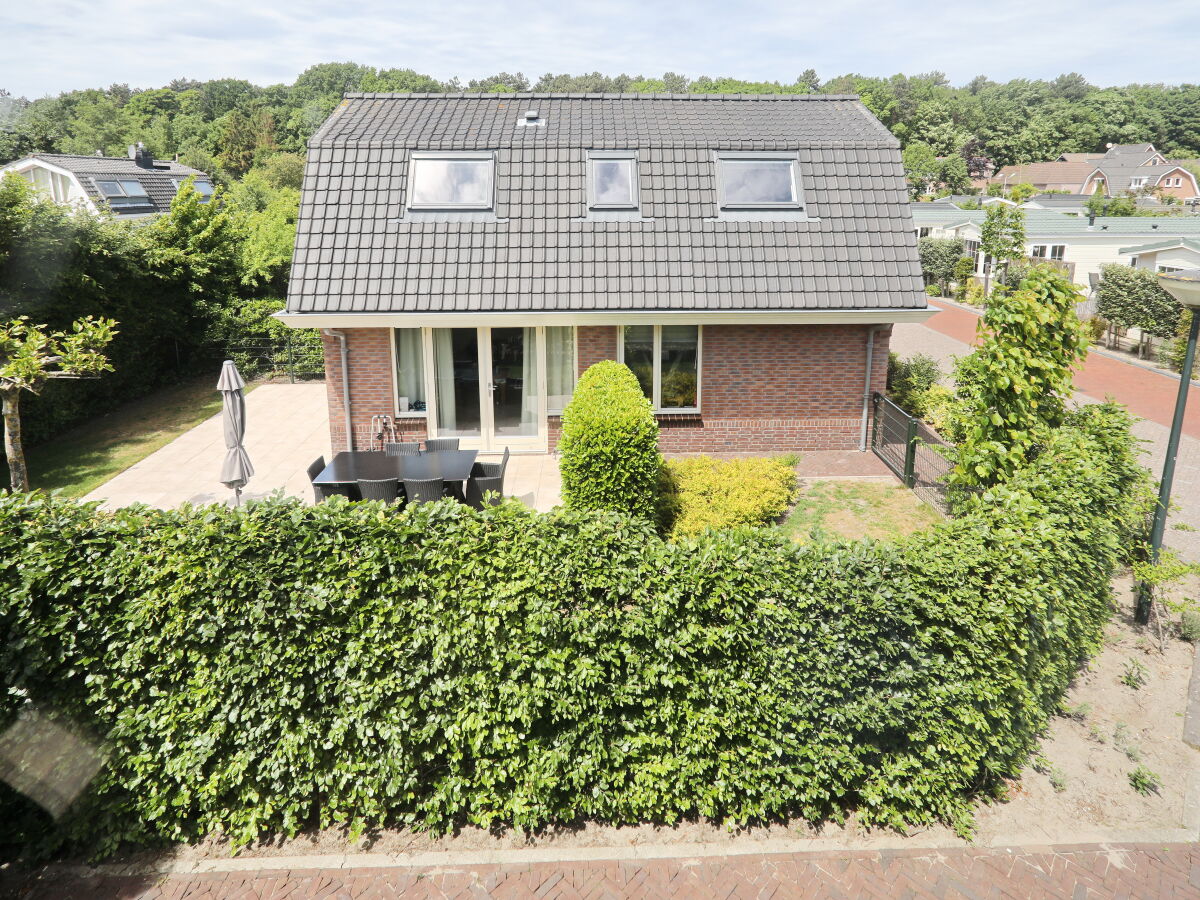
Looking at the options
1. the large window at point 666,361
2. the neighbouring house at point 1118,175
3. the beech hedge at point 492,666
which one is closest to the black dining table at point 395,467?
the large window at point 666,361

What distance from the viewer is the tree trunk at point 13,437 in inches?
417

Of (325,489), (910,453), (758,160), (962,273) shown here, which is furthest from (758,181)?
(962,273)

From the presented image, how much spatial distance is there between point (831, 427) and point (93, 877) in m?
12.0

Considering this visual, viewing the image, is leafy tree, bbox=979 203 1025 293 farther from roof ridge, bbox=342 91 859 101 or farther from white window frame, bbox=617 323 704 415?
white window frame, bbox=617 323 704 415

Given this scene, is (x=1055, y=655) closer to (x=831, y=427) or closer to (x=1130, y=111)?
(x=831, y=427)

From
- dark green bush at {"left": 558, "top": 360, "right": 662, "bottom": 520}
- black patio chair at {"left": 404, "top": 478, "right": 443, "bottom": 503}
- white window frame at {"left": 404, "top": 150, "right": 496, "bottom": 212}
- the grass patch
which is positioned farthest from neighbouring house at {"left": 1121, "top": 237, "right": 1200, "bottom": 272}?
black patio chair at {"left": 404, "top": 478, "right": 443, "bottom": 503}

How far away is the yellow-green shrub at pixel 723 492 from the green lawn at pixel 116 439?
8815 millimetres

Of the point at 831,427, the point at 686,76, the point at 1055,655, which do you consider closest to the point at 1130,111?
the point at 686,76

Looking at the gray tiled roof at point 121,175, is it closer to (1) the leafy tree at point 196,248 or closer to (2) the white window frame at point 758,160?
(1) the leafy tree at point 196,248

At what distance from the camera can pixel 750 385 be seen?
14.0 metres

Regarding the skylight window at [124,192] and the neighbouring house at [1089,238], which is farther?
the neighbouring house at [1089,238]

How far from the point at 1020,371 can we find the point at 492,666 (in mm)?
7217

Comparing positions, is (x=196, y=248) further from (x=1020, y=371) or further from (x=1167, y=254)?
(x=1167, y=254)

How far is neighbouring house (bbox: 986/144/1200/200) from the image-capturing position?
82.2 metres
